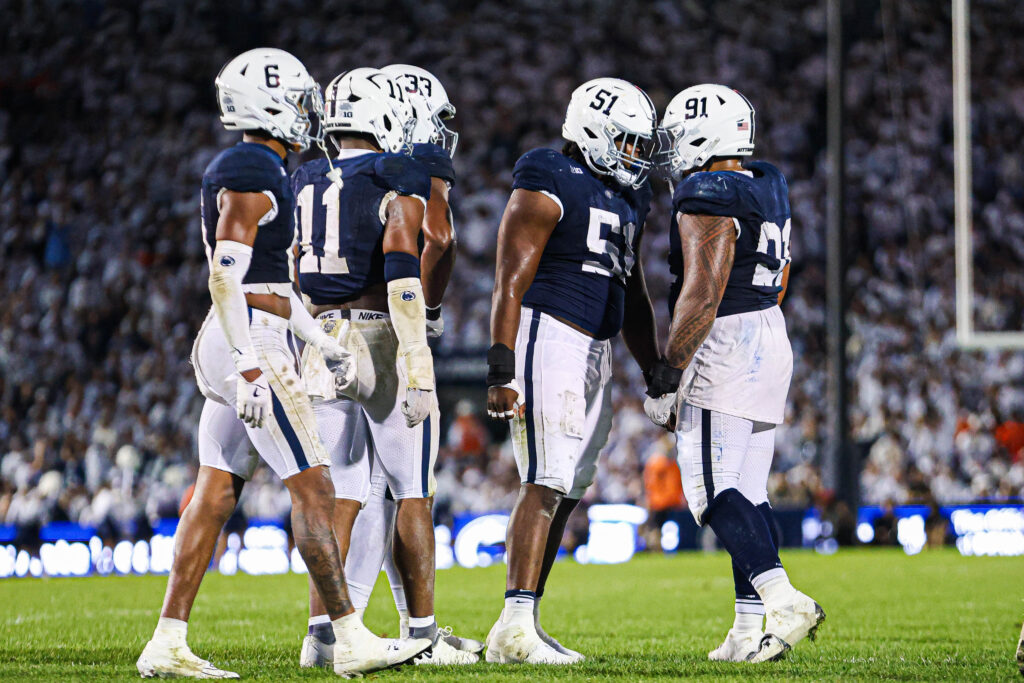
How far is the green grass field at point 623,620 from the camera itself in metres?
4.71

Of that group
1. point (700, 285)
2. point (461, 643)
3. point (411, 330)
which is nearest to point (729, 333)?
point (700, 285)

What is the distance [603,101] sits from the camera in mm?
5359

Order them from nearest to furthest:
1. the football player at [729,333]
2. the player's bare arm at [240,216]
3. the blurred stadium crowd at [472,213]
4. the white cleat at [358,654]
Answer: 1. the white cleat at [358,654]
2. the player's bare arm at [240,216]
3. the football player at [729,333]
4. the blurred stadium crowd at [472,213]

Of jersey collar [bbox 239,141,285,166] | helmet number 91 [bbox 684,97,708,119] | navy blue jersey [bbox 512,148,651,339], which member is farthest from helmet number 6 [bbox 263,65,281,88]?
helmet number 91 [bbox 684,97,708,119]

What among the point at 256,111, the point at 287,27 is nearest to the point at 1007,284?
the point at 256,111

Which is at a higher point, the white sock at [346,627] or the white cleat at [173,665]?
the white sock at [346,627]

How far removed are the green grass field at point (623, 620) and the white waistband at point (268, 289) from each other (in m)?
1.34

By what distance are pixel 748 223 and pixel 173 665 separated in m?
2.81

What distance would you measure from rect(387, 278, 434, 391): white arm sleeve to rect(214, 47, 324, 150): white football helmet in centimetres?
68

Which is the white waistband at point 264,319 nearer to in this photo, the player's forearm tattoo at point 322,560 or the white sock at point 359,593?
the player's forearm tattoo at point 322,560

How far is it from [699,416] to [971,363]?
545 inches

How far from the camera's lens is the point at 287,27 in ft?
70.7

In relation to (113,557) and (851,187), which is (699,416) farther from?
(851,187)

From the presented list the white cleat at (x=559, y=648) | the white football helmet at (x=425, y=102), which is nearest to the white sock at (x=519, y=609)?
the white cleat at (x=559, y=648)
